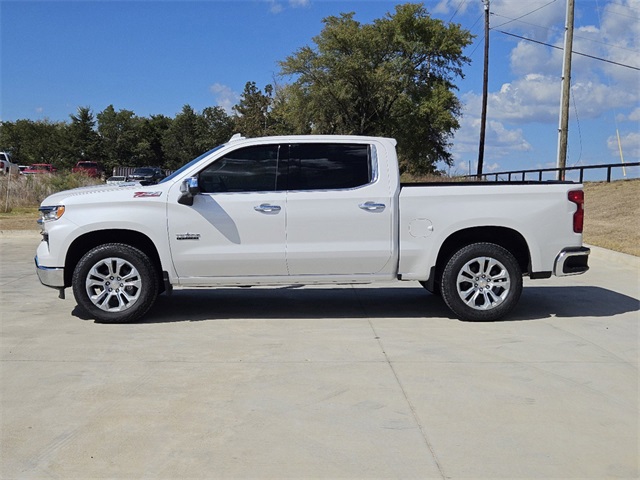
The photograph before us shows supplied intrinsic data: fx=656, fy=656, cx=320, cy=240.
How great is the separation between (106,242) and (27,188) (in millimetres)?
20292

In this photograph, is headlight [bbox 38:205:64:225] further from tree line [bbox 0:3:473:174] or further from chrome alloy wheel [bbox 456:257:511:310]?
tree line [bbox 0:3:473:174]

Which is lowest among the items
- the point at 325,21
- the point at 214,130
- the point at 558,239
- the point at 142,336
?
the point at 142,336

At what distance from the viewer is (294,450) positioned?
3.92 meters

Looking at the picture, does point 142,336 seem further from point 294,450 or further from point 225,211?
point 294,450

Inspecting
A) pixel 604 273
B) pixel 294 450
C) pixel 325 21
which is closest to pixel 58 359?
pixel 294 450

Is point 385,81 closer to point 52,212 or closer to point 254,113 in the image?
point 254,113

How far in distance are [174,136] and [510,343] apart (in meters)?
85.2

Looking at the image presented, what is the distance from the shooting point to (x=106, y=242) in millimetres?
7242

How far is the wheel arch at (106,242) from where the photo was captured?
717 cm

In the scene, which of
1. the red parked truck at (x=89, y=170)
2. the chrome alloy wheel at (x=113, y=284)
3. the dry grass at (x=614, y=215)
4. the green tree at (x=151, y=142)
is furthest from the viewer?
the green tree at (x=151, y=142)

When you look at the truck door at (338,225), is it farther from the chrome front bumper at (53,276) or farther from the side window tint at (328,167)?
the chrome front bumper at (53,276)

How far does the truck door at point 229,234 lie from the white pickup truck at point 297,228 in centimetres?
1

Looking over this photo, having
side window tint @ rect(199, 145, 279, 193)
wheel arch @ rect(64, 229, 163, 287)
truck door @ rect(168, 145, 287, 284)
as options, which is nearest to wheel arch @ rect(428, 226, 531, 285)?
truck door @ rect(168, 145, 287, 284)

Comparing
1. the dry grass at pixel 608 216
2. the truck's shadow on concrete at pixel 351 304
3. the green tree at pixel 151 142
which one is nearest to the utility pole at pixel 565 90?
Answer: the dry grass at pixel 608 216
